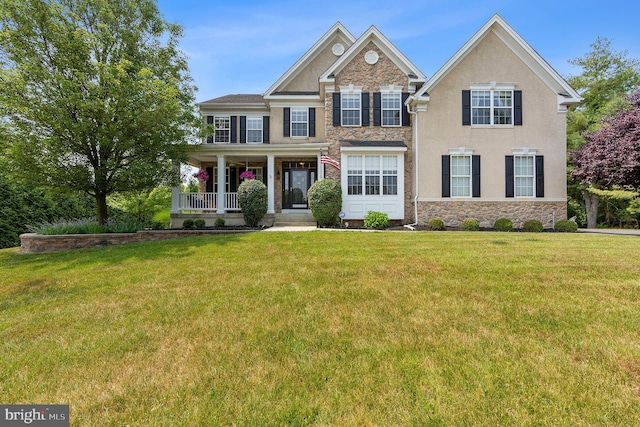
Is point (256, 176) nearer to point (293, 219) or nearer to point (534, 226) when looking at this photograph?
point (293, 219)

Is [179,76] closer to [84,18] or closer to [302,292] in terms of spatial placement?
[84,18]

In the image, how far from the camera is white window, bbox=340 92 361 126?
1412 centimetres

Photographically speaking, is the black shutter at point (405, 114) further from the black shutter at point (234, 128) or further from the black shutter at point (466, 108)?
the black shutter at point (234, 128)

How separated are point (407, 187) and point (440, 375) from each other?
12053mm

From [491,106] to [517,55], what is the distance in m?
2.45

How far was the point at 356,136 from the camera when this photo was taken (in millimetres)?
14125

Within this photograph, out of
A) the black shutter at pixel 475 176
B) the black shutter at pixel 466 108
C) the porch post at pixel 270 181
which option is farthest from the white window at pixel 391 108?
the porch post at pixel 270 181

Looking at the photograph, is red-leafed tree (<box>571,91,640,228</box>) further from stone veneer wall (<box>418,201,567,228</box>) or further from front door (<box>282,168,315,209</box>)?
front door (<box>282,168,315,209</box>)

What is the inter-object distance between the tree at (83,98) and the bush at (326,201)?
598cm

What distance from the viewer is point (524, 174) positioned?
13117 mm

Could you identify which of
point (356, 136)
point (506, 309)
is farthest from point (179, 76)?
point (506, 309)

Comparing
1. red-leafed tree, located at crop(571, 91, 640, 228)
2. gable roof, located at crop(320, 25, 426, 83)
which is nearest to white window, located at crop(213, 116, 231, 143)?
gable roof, located at crop(320, 25, 426, 83)

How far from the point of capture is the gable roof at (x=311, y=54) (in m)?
15.5

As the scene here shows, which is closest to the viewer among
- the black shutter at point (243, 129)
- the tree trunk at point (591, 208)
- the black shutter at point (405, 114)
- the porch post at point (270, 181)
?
the black shutter at point (405, 114)
